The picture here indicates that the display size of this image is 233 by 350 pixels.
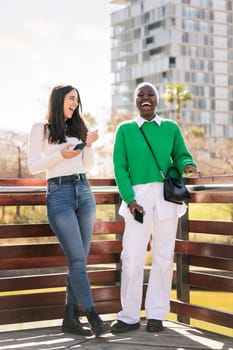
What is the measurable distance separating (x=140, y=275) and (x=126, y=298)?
0.17 metres

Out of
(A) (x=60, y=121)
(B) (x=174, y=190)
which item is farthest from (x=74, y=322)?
(A) (x=60, y=121)

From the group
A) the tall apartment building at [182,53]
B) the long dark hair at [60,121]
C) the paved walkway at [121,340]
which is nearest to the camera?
the paved walkway at [121,340]

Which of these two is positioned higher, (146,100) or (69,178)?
(146,100)

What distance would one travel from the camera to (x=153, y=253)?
502cm

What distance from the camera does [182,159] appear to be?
4.98 meters

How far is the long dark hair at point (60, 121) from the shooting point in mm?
4836

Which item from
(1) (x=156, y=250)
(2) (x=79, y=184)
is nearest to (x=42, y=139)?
(2) (x=79, y=184)

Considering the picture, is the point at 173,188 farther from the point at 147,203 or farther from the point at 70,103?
the point at 70,103

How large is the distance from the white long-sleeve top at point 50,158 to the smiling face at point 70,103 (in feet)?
0.52

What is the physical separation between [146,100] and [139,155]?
351 mm

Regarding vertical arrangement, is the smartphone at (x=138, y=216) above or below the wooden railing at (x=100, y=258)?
above

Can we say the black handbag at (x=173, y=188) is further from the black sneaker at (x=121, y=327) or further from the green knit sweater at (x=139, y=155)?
the black sneaker at (x=121, y=327)

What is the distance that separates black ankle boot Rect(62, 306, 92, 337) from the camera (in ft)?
16.3


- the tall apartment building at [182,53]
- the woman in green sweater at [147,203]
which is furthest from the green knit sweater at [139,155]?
the tall apartment building at [182,53]
